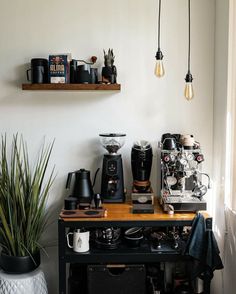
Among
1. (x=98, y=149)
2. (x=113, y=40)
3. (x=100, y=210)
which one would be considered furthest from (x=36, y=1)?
(x=100, y=210)

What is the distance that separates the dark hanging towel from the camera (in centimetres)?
229

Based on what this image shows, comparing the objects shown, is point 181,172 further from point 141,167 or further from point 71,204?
point 71,204

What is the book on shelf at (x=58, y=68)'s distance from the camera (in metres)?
2.64

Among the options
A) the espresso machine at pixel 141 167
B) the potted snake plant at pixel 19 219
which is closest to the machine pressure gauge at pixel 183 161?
the espresso machine at pixel 141 167

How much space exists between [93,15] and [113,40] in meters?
0.22

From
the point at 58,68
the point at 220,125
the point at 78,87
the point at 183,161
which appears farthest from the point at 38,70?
the point at 220,125

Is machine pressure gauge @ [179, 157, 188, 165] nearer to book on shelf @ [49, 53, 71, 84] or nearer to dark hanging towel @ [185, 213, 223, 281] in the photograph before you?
dark hanging towel @ [185, 213, 223, 281]

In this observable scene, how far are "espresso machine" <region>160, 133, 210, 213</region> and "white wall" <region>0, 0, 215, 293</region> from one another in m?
0.29

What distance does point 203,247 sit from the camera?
2.32 m

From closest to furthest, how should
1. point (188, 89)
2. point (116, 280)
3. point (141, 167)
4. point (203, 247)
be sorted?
point (203, 247) → point (116, 280) → point (188, 89) → point (141, 167)

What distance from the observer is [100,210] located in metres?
2.49

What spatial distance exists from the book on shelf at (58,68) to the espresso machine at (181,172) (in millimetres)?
798

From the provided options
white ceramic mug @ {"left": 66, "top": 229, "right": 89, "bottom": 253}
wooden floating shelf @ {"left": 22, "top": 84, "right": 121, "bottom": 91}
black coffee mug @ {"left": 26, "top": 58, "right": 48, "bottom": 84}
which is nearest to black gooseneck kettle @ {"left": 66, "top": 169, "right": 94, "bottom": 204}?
white ceramic mug @ {"left": 66, "top": 229, "right": 89, "bottom": 253}

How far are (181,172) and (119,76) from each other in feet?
2.69
